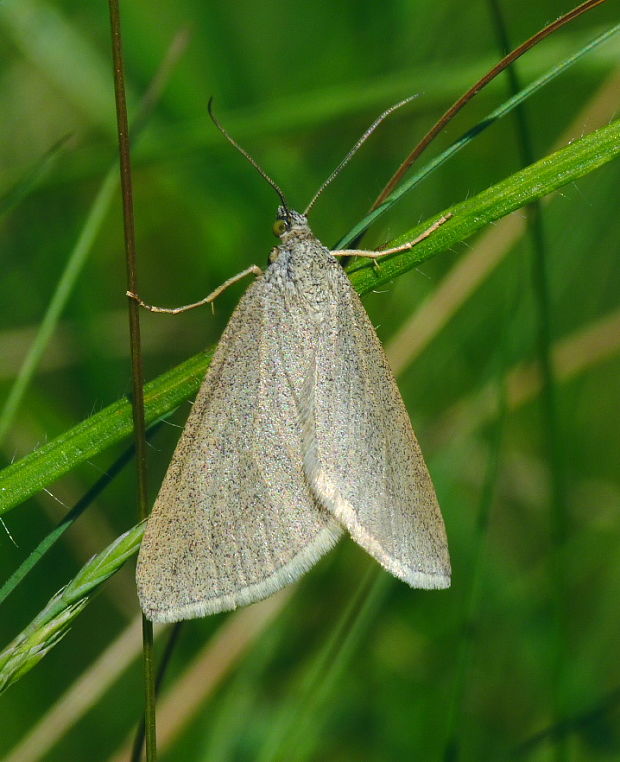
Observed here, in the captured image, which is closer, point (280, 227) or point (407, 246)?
point (407, 246)

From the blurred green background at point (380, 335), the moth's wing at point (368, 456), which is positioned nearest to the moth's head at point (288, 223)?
the moth's wing at point (368, 456)

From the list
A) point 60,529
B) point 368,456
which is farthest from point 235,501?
point 60,529

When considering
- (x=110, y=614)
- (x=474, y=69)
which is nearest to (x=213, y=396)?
(x=474, y=69)

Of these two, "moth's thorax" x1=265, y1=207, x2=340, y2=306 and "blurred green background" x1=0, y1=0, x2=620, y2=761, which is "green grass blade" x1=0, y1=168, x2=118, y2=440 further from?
"moth's thorax" x1=265, y1=207, x2=340, y2=306

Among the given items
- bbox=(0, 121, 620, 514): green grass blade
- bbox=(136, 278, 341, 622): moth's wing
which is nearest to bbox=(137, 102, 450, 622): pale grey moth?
bbox=(136, 278, 341, 622): moth's wing

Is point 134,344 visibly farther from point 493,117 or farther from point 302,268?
point 493,117

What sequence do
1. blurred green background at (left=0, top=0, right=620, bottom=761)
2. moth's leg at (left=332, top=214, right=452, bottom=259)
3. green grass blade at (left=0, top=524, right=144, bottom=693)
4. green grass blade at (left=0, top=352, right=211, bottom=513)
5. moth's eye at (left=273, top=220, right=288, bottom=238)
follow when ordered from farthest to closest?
blurred green background at (left=0, top=0, right=620, bottom=761), moth's eye at (left=273, top=220, right=288, bottom=238), moth's leg at (left=332, top=214, right=452, bottom=259), green grass blade at (left=0, top=352, right=211, bottom=513), green grass blade at (left=0, top=524, right=144, bottom=693)
